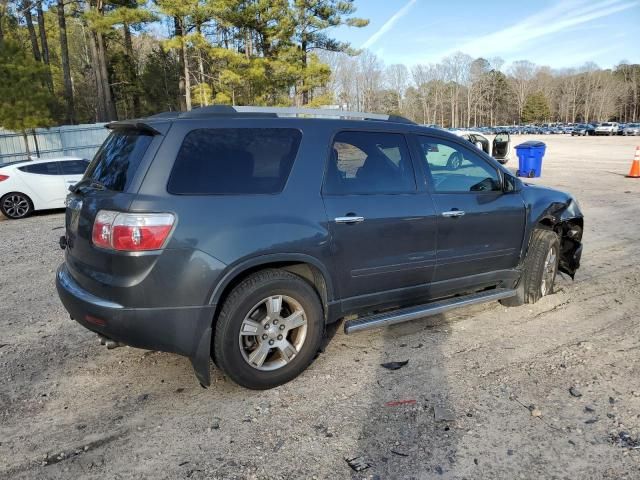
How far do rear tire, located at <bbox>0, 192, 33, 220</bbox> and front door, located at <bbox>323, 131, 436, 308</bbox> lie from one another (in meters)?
10.7

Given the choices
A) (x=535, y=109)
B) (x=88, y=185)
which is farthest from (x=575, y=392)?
(x=535, y=109)

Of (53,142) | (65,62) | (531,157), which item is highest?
(65,62)

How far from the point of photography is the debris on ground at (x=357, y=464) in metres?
2.61

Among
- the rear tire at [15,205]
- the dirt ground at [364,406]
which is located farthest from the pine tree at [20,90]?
the dirt ground at [364,406]

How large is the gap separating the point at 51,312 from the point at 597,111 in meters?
140

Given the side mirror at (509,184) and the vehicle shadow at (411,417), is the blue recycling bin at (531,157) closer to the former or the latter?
the side mirror at (509,184)

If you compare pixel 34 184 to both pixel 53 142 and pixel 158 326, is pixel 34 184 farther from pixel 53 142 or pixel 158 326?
pixel 53 142

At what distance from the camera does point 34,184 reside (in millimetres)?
11625

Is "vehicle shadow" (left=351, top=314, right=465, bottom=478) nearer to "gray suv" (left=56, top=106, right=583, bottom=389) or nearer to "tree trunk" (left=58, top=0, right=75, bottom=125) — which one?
"gray suv" (left=56, top=106, right=583, bottom=389)

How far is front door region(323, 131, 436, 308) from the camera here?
3525mm

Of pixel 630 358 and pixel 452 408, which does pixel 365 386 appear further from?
pixel 630 358

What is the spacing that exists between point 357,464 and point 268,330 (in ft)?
3.46

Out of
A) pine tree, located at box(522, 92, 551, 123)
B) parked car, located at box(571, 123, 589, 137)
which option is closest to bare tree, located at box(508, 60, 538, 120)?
pine tree, located at box(522, 92, 551, 123)

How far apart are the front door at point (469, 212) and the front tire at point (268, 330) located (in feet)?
4.16
